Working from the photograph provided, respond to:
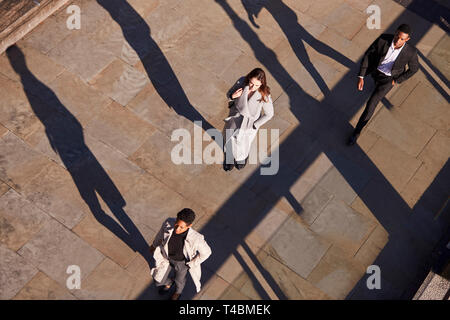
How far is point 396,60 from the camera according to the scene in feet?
27.1

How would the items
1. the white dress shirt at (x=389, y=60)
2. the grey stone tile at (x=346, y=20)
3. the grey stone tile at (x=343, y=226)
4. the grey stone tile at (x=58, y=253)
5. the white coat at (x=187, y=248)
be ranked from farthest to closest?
the grey stone tile at (x=346, y=20) < the grey stone tile at (x=343, y=226) < the white dress shirt at (x=389, y=60) < the grey stone tile at (x=58, y=253) < the white coat at (x=187, y=248)

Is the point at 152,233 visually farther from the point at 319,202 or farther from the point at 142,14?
the point at 142,14

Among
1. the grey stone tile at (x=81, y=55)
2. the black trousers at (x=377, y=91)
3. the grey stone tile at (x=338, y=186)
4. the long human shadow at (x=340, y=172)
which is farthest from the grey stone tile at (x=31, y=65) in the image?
the black trousers at (x=377, y=91)


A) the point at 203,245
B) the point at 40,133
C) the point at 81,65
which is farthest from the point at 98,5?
the point at 203,245

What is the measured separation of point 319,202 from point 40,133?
447cm

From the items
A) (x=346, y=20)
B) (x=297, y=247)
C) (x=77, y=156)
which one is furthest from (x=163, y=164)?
(x=346, y=20)

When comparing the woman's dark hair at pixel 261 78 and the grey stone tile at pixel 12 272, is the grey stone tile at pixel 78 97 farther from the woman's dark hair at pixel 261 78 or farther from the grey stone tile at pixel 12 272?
the woman's dark hair at pixel 261 78

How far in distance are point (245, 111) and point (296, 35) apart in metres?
3.45

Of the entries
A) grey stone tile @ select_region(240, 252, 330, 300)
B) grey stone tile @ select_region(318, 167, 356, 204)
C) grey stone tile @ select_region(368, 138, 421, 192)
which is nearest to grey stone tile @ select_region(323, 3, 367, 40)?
grey stone tile @ select_region(368, 138, 421, 192)

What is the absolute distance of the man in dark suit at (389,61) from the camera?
8133 mm

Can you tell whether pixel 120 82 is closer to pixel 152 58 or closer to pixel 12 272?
pixel 152 58

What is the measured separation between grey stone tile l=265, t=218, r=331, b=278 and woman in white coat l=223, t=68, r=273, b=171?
1290 millimetres

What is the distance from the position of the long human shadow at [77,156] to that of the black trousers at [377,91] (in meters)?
3.88

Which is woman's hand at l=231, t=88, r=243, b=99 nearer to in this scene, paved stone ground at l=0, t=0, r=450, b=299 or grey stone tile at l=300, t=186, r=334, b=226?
paved stone ground at l=0, t=0, r=450, b=299
